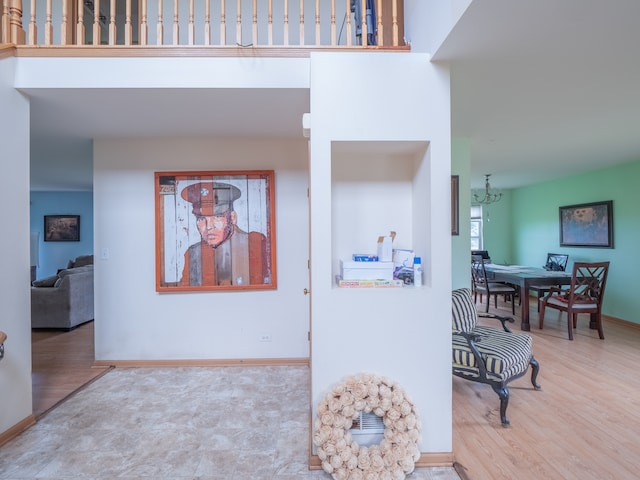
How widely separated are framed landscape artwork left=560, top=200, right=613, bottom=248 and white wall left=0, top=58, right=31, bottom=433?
22.6ft

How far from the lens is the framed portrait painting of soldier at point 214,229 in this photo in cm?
306

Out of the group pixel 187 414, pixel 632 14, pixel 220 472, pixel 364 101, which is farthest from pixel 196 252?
pixel 632 14

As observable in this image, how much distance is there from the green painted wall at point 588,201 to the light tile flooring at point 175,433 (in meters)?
4.75

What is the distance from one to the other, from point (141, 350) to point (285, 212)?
6.41ft

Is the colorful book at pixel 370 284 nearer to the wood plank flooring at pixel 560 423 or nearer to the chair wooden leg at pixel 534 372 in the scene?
the wood plank flooring at pixel 560 423

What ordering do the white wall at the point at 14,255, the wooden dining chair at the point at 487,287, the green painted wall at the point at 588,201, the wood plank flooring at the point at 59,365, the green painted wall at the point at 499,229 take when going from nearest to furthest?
the white wall at the point at 14,255 → the wood plank flooring at the point at 59,365 → the green painted wall at the point at 588,201 → the wooden dining chair at the point at 487,287 → the green painted wall at the point at 499,229

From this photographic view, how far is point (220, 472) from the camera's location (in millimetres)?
1699

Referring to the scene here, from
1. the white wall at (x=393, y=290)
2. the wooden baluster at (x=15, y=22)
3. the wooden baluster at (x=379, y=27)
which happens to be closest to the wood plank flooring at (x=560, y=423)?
the white wall at (x=393, y=290)

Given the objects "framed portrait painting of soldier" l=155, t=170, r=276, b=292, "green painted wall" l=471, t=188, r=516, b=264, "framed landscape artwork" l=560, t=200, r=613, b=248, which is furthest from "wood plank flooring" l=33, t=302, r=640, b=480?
"green painted wall" l=471, t=188, r=516, b=264

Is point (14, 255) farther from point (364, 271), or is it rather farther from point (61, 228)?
point (61, 228)

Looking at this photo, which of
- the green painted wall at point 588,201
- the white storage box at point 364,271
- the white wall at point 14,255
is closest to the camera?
the white storage box at point 364,271

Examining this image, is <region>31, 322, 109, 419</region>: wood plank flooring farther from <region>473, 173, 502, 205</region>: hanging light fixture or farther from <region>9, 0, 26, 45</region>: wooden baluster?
<region>473, 173, 502, 205</region>: hanging light fixture

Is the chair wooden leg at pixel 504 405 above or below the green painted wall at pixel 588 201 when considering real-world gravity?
below

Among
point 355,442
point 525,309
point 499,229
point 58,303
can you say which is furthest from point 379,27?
point 499,229
